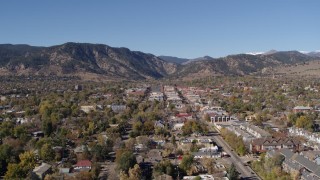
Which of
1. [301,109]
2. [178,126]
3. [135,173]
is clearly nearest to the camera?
[135,173]

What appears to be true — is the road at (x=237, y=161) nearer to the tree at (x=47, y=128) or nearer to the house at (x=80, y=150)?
the house at (x=80, y=150)

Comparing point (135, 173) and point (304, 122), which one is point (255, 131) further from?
point (135, 173)

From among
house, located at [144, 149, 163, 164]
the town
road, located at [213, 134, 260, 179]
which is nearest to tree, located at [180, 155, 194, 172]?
the town

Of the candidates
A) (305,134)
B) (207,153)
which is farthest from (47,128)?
(305,134)

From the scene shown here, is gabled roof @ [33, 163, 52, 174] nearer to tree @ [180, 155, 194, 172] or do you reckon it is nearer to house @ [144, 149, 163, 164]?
house @ [144, 149, 163, 164]

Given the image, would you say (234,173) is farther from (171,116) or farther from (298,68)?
(298,68)

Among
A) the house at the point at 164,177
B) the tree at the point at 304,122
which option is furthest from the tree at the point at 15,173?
the tree at the point at 304,122
